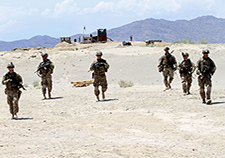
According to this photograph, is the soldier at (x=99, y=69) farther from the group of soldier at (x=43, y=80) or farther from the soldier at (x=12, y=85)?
the soldier at (x=12, y=85)

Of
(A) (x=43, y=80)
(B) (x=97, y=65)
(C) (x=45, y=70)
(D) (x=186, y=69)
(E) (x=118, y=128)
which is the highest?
(B) (x=97, y=65)

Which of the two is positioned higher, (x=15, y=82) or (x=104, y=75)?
(x=15, y=82)

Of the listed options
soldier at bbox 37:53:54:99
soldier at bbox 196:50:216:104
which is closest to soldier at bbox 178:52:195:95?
soldier at bbox 196:50:216:104

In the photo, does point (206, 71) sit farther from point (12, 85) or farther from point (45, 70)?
point (45, 70)

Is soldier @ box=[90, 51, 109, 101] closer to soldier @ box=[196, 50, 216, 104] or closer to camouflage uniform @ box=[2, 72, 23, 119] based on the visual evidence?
soldier @ box=[196, 50, 216, 104]

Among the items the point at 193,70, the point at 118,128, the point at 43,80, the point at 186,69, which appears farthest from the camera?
the point at 43,80

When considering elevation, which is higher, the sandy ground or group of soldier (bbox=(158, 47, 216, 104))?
group of soldier (bbox=(158, 47, 216, 104))

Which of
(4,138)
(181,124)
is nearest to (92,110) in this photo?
(181,124)

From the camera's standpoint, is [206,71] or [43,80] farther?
[43,80]

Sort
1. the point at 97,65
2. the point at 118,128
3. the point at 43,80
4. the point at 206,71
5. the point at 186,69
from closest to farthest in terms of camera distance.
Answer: the point at 118,128, the point at 206,71, the point at 97,65, the point at 186,69, the point at 43,80

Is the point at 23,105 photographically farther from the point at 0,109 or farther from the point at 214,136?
the point at 214,136

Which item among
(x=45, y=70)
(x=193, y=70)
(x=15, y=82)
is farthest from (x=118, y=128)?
(x=45, y=70)

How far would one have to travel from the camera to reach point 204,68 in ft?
38.6

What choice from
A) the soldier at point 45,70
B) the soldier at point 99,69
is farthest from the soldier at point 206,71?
the soldier at point 45,70
